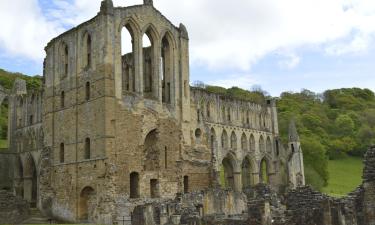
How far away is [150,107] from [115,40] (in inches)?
178

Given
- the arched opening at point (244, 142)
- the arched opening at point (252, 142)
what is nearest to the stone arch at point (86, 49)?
the arched opening at point (244, 142)

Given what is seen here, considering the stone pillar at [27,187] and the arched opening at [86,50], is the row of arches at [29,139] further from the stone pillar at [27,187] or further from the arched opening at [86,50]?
the arched opening at [86,50]

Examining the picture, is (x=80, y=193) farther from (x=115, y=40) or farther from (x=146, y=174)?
(x=115, y=40)

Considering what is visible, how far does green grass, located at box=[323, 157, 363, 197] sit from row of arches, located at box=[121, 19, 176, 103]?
27506 millimetres

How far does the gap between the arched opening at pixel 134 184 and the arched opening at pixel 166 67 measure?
5794 mm

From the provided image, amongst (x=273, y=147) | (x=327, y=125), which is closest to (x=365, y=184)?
(x=273, y=147)

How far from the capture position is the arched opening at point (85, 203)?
1047 inches

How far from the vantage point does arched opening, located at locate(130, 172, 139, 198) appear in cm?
2717

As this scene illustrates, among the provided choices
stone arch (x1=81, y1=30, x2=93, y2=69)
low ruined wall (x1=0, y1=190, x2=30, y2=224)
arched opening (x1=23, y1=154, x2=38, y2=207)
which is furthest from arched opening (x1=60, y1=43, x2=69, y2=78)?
arched opening (x1=23, y1=154, x2=38, y2=207)

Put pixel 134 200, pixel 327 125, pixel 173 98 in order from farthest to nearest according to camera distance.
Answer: pixel 327 125
pixel 173 98
pixel 134 200

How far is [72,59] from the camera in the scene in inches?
1147

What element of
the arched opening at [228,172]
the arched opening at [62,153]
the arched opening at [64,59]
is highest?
the arched opening at [64,59]

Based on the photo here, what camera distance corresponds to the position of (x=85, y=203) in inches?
1072

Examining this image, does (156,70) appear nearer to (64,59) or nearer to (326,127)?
(64,59)
